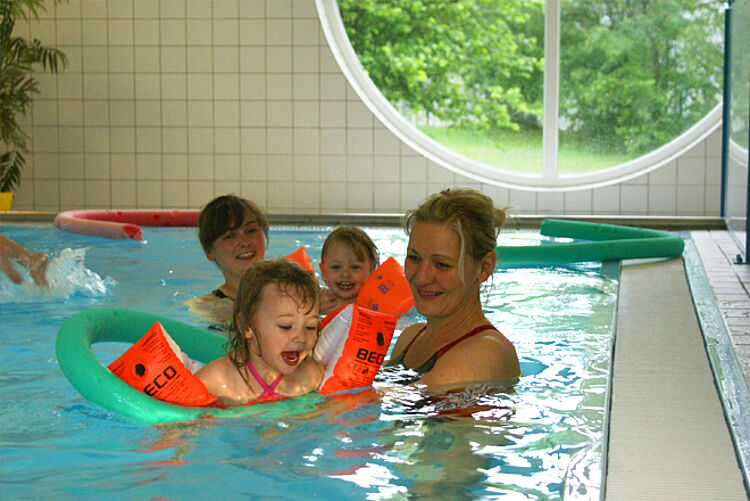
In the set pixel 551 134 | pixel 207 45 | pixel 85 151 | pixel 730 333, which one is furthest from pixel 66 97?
pixel 730 333

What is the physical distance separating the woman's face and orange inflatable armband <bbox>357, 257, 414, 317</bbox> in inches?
41.2

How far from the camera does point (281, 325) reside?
8.84 feet

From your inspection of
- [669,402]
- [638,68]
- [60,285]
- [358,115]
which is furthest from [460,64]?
[669,402]

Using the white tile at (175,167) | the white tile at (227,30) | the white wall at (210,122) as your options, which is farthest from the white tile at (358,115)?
the white tile at (175,167)

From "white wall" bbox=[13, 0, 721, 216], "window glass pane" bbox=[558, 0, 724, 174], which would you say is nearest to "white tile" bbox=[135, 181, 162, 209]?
"white wall" bbox=[13, 0, 721, 216]

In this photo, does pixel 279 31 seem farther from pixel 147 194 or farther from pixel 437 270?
pixel 437 270

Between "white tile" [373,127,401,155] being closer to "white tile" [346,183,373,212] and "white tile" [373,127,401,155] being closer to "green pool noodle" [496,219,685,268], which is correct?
"white tile" [346,183,373,212]

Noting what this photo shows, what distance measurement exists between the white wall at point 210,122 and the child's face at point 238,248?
225 inches

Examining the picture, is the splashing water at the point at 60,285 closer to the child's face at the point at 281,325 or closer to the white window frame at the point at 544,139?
the child's face at the point at 281,325

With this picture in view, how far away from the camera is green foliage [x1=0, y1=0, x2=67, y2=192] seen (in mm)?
9109

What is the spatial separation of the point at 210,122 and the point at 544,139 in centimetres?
339

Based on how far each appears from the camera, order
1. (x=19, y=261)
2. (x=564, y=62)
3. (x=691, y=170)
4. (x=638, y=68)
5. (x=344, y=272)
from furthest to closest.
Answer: (x=564, y=62)
(x=638, y=68)
(x=691, y=170)
(x=19, y=261)
(x=344, y=272)

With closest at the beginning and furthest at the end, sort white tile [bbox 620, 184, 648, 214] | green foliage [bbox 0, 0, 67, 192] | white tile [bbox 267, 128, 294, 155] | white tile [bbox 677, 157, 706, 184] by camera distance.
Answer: green foliage [bbox 0, 0, 67, 192], white tile [bbox 677, 157, 706, 184], white tile [bbox 620, 184, 648, 214], white tile [bbox 267, 128, 294, 155]

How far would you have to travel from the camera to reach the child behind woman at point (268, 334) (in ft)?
8.87
